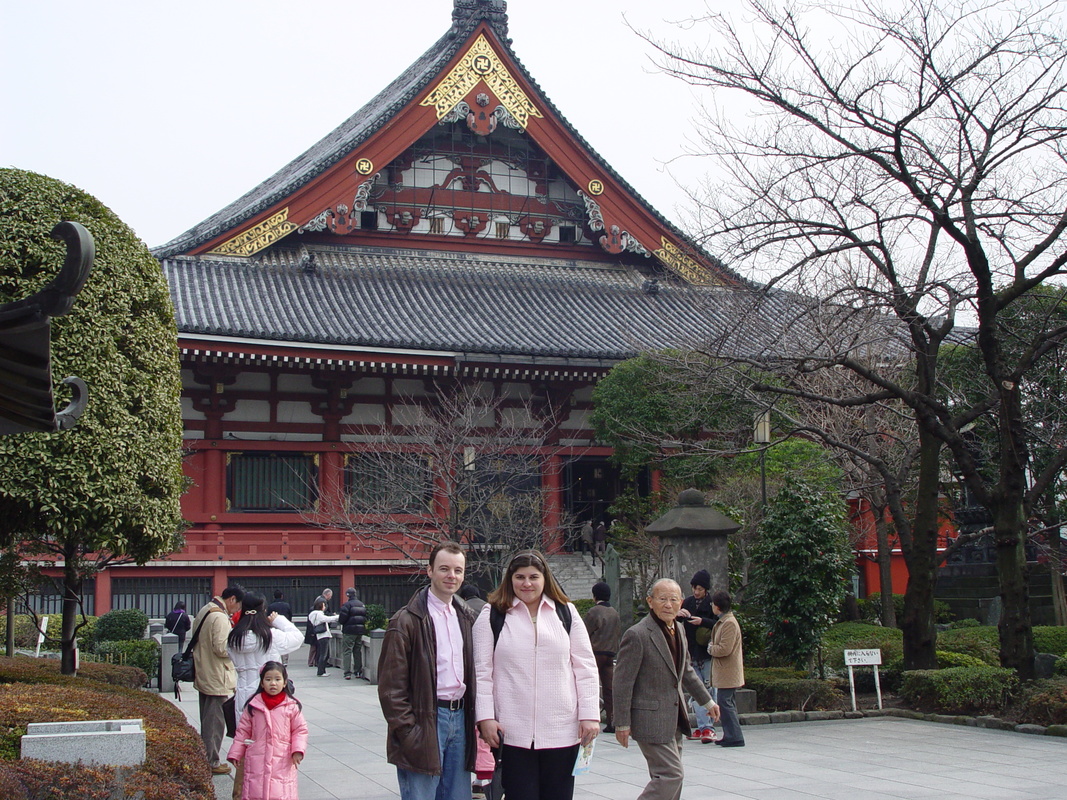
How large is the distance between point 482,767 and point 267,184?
1344 inches

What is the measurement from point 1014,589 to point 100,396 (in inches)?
405

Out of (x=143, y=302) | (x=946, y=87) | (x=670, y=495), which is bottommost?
(x=670, y=495)

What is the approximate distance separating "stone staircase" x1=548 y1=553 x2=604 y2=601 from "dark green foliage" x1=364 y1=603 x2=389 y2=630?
13.5 feet

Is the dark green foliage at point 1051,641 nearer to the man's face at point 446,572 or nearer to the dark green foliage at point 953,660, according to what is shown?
the dark green foliage at point 953,660

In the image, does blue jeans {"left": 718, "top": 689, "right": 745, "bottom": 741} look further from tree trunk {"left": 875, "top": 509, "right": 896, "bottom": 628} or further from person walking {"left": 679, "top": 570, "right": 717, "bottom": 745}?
tree trunk {"left": 875, "top": 509, "right": 896, "bottom": 628}

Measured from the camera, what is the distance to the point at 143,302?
10867mm

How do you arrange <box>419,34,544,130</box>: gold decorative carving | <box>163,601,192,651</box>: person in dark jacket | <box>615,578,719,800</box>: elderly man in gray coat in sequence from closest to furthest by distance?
<box>615,578,719,800</box>: elderly man in gray coat
<box>163,601,192,651</box>: person in dark jacket
<box>419,34,544,130</box>: gold decorative carving

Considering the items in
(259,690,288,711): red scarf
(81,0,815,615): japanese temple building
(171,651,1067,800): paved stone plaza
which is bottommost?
(171,651,1067,800): paved stone plaza

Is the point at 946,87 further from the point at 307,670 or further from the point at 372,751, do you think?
the point at 307,670

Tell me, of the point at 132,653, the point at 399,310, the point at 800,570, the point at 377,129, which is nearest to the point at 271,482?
the point at 399,310

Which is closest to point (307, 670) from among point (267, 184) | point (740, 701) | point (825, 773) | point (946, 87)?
point (740, 701)

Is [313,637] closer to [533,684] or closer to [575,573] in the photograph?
[575,573]

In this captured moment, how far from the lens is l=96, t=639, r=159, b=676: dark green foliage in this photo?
1773 cm

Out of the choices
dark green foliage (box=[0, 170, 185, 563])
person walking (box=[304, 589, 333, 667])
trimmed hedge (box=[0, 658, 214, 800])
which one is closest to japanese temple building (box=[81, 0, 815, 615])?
person walking (box=[304, 589, 333, 667])
